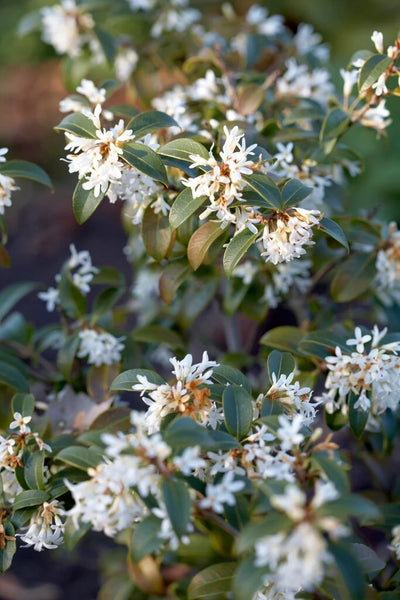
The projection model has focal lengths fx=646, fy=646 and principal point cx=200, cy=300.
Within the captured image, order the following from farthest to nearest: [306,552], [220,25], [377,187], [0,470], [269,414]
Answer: [377,187]
[220,25]
[0,470]
[269,414]
[306,552]

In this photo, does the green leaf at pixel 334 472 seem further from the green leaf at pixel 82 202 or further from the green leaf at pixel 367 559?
the green leaf at pixel 82 202

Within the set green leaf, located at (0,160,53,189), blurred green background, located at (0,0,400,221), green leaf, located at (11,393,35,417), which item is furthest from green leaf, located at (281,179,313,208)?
blurred green background, located at (0,0,400,221)

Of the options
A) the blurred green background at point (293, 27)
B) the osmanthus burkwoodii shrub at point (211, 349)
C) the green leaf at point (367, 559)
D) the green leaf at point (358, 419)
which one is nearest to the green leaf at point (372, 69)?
the osmanthus burkwoodii shrub at point (211, 349)

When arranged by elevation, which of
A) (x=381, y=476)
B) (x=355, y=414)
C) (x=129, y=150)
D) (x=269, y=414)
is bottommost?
(x=381, y=476)

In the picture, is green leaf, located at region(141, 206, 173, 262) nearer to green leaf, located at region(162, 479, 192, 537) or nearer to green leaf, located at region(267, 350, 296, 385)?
green leaf, located at region(267, 350, 296, 385)

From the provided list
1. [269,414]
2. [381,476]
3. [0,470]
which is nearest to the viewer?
[269,414]

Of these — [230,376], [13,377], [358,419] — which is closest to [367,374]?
[358,419]

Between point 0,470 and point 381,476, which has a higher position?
point 0,470

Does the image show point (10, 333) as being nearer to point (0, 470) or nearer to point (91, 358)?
point (91, 358)

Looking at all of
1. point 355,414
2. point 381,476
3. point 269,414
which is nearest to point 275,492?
point 269,414

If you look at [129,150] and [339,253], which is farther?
[339,253]
